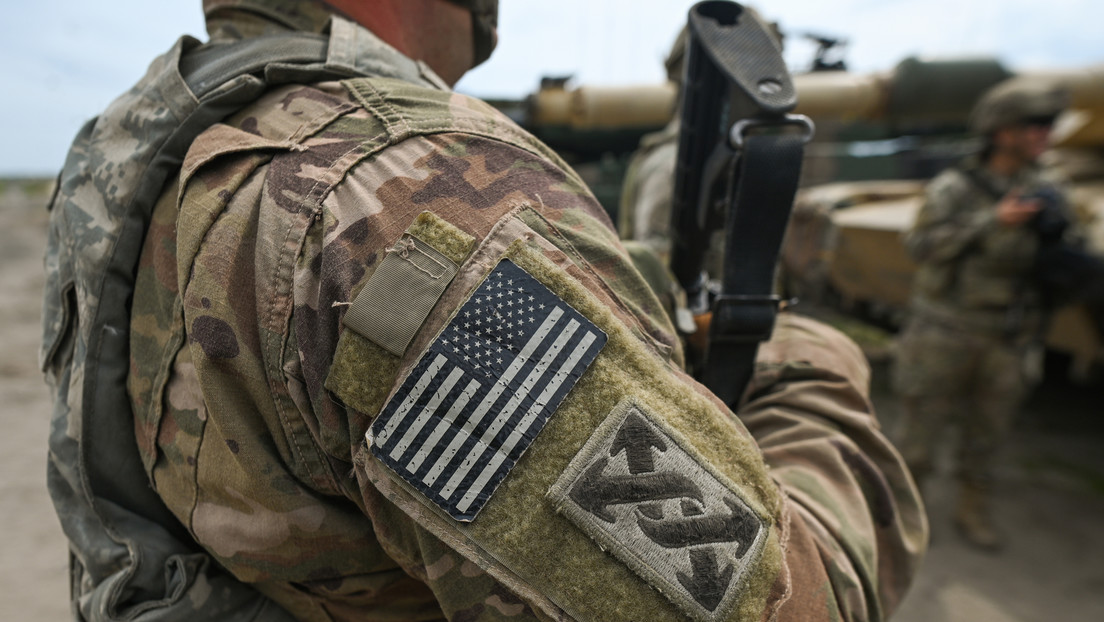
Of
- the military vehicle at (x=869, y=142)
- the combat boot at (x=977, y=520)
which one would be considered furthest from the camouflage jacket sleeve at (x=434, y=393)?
the military vehicle at (x=869, y=142)

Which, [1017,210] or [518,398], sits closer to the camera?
[518,398]

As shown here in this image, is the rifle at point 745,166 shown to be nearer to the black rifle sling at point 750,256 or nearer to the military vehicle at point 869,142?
the black rifle sling at point 750,256

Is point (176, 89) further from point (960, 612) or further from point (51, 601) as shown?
point (960, 612)

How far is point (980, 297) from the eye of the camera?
141 inches

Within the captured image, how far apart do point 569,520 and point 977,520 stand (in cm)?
375

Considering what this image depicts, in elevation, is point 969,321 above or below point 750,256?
below

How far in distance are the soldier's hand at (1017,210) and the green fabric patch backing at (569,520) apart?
3417 mm

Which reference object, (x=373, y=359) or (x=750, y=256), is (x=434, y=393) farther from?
(x=750, y=256)

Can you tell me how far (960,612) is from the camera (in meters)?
3.05

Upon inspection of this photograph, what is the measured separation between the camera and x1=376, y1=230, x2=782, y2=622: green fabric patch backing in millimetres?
693

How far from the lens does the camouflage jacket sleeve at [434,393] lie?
2.29ft

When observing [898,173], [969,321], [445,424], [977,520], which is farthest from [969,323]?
[898,173]

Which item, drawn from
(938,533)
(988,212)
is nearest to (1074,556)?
(938,533)

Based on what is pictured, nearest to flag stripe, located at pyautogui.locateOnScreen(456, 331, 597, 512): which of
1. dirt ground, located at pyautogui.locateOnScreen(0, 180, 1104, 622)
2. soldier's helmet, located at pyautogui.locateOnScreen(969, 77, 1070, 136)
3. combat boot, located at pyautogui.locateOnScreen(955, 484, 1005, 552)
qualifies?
dirt ground, located at pyautogui.locateOnScreen(0, 180, 1104, 622)
